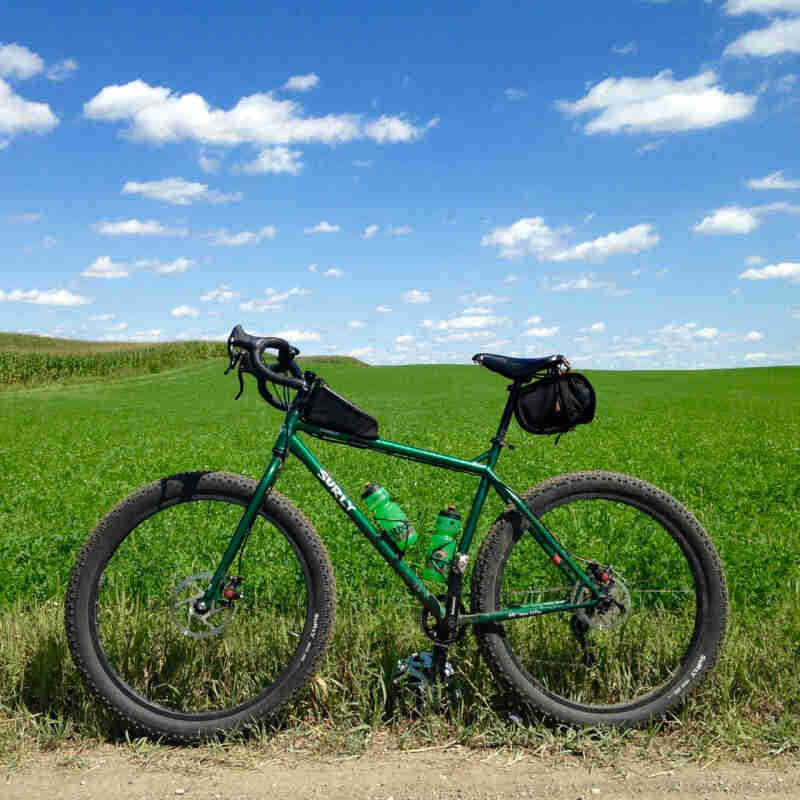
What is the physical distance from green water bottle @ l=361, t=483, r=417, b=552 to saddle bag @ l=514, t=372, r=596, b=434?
0.73m

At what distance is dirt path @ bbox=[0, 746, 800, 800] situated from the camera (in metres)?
3.08

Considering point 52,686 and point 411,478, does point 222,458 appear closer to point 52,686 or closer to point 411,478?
point 411,478

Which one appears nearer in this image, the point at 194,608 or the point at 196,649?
the point at 194,608

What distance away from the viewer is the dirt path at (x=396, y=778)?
308cm

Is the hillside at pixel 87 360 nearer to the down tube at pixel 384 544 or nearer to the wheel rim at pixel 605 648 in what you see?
the down tube at pixel 384 544

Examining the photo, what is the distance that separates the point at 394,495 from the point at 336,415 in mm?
6965

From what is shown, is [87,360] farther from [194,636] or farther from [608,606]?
[608,606]

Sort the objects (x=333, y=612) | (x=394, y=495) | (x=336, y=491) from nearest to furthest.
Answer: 1. (x=333, y=612)
2. (x=336, y=491)
3. (x=394, y=495)

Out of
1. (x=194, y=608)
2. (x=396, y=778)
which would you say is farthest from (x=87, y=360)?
(x=396, y=778)

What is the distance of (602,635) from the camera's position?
3.85 meters

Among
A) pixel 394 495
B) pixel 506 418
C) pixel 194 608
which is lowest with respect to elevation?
pixel 394 495

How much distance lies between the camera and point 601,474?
12.1ft

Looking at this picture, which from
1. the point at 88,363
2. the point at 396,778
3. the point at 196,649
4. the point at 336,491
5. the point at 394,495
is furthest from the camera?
the point at 88,363

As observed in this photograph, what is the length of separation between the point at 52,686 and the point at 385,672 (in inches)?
65.3
